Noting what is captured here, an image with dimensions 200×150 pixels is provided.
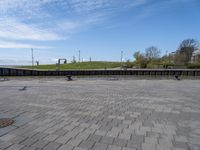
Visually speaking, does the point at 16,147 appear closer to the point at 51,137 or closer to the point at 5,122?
the point at 51,137

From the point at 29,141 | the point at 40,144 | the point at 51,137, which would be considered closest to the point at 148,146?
the point at 51,137

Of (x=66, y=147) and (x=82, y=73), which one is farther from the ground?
(x=82, y=73)

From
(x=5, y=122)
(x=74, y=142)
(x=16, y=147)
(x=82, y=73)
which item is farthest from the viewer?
(x=82, y=73)

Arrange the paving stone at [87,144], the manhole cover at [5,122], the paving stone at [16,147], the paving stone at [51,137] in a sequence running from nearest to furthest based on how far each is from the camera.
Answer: the paving stone at [16,147], the paving stone at [87,144], the paving stone at [51,137], the manhole cover at [5,122]

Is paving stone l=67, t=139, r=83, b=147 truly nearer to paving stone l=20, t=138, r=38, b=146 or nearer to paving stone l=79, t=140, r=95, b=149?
paving stone l=79, t=140, r=95, b=149

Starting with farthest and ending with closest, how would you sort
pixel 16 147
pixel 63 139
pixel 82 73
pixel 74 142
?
pixel 82 73 → pixel 63 139 → pixel 74 142 → pixel 16 147

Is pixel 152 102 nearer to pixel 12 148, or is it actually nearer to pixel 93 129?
pixel 93 129

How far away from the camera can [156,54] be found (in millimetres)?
49469

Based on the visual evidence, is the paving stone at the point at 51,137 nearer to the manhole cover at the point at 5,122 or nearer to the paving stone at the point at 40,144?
the paving stone at the point at 40,144

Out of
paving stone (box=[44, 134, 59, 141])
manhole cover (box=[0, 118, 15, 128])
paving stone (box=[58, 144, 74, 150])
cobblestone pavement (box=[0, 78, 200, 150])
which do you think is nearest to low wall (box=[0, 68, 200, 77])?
cobblestone pavement (box=[0, 78, 200, 150])

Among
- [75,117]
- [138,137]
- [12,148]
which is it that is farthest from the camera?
[75,117]

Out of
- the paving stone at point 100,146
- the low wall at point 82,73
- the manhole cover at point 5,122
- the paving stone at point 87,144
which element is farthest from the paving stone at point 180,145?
the low wall at point 82,73

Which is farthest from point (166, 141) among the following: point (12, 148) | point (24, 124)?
point (24, 124)

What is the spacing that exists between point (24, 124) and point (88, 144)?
195 cm
